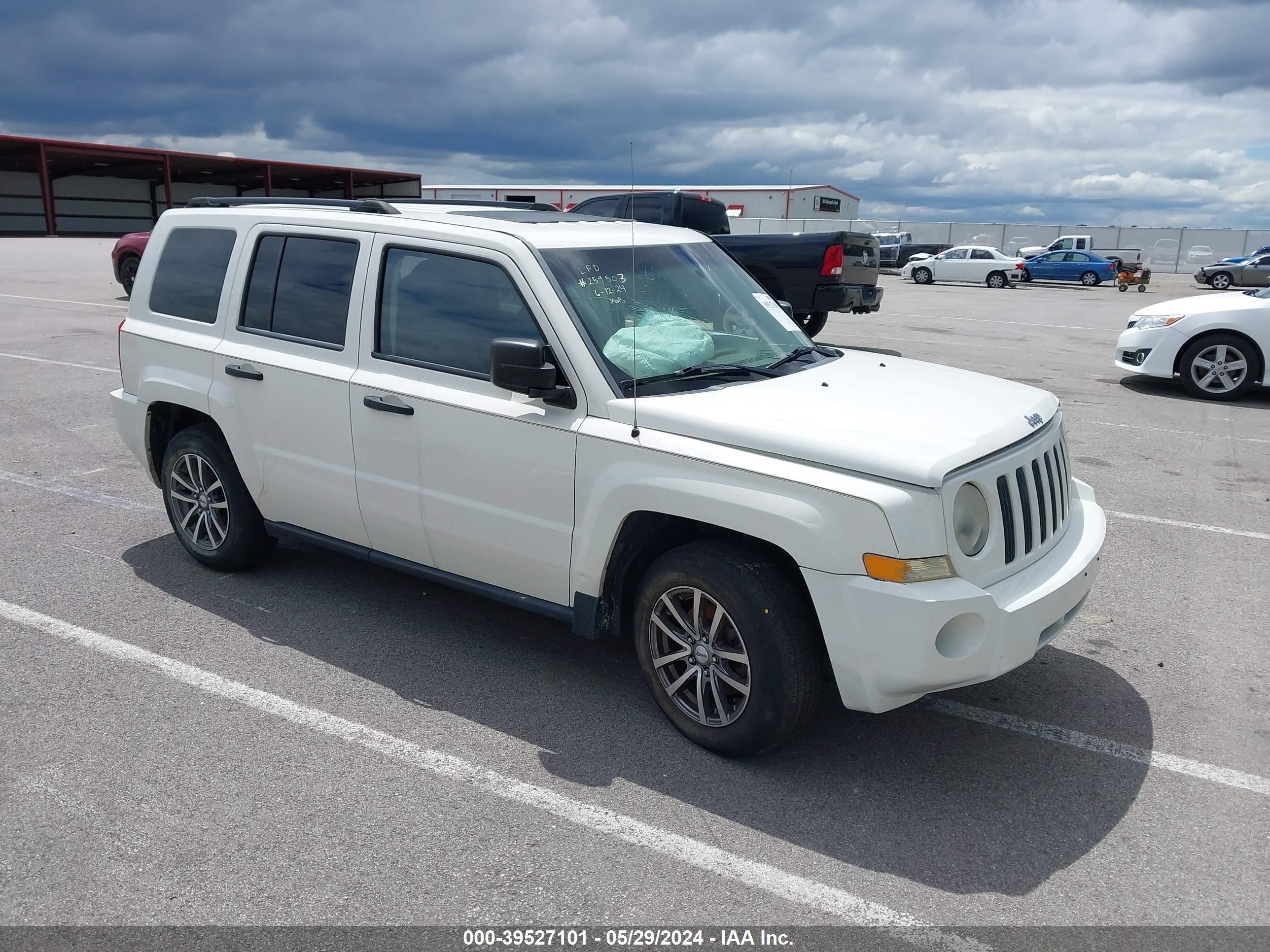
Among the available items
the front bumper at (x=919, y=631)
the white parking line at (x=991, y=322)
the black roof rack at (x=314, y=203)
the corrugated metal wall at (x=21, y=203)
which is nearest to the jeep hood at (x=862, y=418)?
the front bumper at (x=919, y=631)

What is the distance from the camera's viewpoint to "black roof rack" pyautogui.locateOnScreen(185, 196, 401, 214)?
475cm

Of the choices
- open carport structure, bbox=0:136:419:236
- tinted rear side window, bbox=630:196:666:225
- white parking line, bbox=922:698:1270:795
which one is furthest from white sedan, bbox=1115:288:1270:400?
open carport structure, bbox=0:136:419:236

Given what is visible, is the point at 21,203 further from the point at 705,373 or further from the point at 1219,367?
the point at 705,373

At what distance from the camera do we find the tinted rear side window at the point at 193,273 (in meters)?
5.16

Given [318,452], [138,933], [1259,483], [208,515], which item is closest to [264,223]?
[318,452]

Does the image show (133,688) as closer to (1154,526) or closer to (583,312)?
(583,312)

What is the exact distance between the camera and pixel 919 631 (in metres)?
3.21

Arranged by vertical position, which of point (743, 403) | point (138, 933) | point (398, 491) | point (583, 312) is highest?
point (583, 312)

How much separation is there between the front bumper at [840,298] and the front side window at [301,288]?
30.4 ft

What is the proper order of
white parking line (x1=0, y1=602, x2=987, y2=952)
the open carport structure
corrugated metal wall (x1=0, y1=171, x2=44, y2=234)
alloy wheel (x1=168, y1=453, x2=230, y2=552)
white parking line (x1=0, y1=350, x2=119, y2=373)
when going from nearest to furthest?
white parking line (x1=0, y1=602, x2=987, y2=952)
alloy wheel (x1=168, y1=453, x2=230, y2=552)
white parking line (x1=0, y1=350, x2=119, y2=373)
the open carport structure
corrugated metal wall (x1=0, y1=171, x2=44, y2=234)

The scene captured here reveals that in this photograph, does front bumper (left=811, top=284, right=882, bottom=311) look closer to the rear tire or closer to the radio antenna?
the rear tire

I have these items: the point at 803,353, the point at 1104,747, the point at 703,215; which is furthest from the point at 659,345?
the point at 703,215

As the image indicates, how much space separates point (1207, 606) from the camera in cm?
529

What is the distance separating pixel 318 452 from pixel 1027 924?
3445mm
